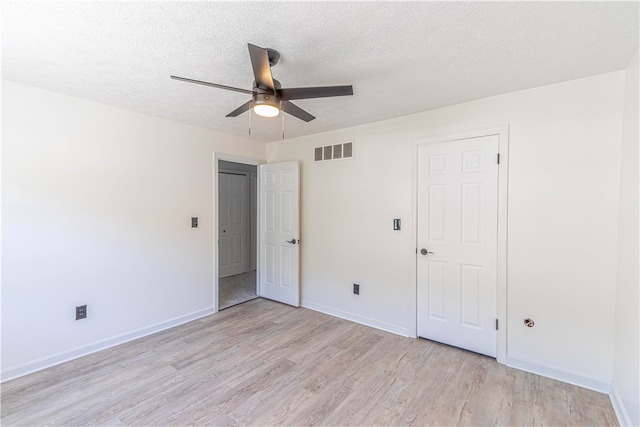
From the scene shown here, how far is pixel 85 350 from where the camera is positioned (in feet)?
8.61

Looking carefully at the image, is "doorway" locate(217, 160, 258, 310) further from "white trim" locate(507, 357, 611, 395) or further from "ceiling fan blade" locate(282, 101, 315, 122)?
"white trim" locate(507, 357, 611, 395)

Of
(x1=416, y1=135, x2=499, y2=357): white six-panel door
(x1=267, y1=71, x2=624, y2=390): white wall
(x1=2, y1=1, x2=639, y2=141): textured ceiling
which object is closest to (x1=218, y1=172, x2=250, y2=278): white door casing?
(x1=2, y1=1, x2=639, y2=141): textured ceiling

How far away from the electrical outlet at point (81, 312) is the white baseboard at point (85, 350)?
0.90ft

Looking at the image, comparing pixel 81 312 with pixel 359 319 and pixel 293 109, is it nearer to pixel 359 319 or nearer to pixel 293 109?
pixel 293 109

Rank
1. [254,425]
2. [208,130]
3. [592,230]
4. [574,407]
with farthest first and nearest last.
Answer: [208,130]
[592,230]
[574,407]
[254,425]

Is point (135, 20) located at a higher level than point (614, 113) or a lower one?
higher

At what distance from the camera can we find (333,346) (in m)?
2.83

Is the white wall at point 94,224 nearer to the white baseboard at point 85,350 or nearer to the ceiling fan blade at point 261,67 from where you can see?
the white baseboard at point 85,350

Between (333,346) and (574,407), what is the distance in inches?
72.9

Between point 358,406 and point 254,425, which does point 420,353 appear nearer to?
point 358,406

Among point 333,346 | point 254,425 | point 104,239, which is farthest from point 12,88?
point 333,346

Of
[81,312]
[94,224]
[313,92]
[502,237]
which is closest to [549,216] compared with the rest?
[502,237]

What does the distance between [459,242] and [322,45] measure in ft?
6.93

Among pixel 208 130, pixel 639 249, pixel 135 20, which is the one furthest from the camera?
Result: pixel 208 130
